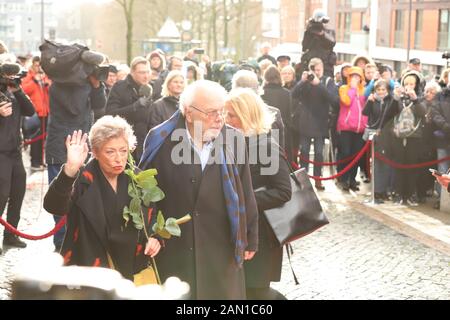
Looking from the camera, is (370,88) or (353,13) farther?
(353,13)

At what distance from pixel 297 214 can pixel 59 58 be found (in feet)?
13.2

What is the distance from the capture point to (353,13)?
2554 inches

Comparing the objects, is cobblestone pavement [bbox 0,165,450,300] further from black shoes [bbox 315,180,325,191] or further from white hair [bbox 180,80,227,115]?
white hair [bbox 180,80,227,115]

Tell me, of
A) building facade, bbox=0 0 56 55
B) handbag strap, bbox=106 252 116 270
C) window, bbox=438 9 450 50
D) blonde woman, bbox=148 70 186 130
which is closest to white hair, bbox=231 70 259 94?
blonde woman, bbox=148 70 186 130

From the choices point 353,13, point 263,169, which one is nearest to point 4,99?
point 263,169

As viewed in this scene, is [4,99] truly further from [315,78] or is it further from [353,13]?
[353,13]

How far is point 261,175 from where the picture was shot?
6.21 metres

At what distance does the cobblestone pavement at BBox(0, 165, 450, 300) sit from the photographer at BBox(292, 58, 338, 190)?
250cm

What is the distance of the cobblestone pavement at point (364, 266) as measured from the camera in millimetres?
7926

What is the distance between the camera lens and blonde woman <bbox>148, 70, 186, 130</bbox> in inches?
399

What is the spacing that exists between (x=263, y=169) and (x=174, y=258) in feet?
Result: 3.47

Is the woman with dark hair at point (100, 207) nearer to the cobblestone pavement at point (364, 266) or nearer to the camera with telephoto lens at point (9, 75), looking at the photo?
the cobblestone pavement at point (364, 266)

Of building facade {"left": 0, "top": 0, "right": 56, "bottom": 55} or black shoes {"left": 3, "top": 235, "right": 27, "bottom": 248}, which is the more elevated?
building facade {"left": 0, "top": 0, "right": 56, "bottom": 55}

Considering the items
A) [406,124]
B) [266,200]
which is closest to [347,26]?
[406,124]
